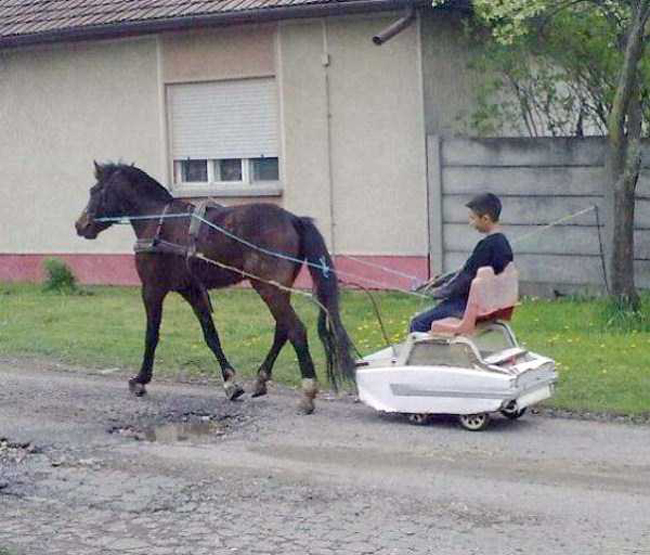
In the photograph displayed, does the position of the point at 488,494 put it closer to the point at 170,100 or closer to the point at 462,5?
the point at 462,5

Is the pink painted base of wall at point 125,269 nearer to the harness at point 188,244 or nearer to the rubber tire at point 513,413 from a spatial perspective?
the harness at point 188,244

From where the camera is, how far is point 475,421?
10.1 meters

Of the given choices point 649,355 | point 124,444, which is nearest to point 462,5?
point 649,355

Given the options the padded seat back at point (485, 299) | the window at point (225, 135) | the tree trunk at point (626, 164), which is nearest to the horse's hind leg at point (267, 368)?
the padded seat back at point (485, 299)

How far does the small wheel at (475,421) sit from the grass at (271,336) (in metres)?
1.07

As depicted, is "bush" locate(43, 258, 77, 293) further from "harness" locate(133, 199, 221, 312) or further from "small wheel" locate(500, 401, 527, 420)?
"small wheel" locate(500, 401, 527, 420)

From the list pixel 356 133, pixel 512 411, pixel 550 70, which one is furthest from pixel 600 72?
pixel 512 411

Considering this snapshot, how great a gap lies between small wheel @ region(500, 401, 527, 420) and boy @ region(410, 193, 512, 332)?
2.52ft

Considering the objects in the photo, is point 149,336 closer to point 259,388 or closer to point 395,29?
point 259,388

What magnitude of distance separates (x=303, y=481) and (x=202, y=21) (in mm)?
10465

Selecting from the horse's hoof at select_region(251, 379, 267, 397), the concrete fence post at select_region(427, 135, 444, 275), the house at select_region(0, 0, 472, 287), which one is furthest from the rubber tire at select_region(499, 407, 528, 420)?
the house at select_region(0, 0, 472, 287)

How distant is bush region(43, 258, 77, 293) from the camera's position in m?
19.2

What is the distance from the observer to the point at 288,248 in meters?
11.2

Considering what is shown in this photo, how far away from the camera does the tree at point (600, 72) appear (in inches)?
557
